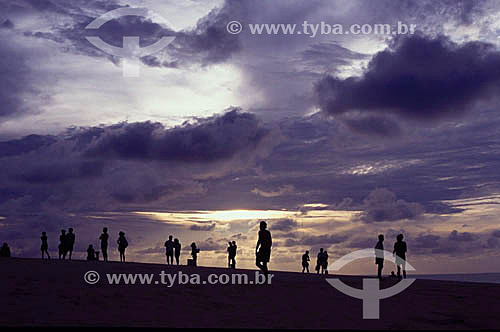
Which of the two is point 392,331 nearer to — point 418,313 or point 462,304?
point 418,313

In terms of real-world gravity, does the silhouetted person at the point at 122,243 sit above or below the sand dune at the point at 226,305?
above

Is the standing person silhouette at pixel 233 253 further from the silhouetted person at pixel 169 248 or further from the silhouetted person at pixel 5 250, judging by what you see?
the silhouetted person at pixel 5 250

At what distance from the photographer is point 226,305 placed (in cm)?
1661

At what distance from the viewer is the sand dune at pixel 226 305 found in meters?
13.9

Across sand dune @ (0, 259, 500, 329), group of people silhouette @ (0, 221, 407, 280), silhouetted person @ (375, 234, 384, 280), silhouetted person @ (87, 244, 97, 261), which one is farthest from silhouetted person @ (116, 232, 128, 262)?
silhouetted person @ (375, 234, 384, 280)

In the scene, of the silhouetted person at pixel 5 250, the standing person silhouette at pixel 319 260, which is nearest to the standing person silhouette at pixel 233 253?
the standing person silhouette at pixel 319 260

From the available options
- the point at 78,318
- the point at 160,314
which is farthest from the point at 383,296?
the point at 78,318

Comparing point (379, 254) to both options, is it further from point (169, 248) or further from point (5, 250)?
point (5, 250)

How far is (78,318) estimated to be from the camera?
13.7m

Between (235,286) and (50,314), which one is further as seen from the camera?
(235,286)

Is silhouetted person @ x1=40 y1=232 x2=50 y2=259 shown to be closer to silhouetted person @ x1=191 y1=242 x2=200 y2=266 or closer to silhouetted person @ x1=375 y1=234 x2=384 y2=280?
silhouetted person @ x1=191 y1=242 x2=200 y2=266

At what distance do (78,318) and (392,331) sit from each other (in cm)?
716

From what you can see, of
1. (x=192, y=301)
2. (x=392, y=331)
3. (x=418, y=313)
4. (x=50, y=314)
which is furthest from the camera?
(x=192, y=301)

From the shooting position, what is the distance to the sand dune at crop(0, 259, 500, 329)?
1387cm
